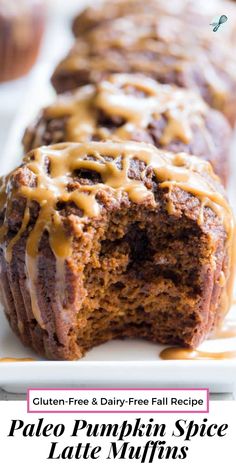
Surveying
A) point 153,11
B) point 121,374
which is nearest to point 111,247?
point 121,374

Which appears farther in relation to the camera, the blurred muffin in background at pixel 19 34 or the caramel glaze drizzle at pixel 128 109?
the blurred muffin in background at pixel 19 34

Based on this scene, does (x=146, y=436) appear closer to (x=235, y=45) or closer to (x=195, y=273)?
(x=195, y=273)

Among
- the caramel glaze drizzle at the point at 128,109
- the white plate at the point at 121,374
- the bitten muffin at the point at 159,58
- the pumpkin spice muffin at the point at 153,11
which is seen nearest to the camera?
the white plate at the point at 121,374

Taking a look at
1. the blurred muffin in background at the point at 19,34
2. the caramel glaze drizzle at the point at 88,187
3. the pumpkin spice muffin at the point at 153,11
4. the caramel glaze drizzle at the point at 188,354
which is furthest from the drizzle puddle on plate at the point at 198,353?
the blurred muffin in background at the point at 19,34

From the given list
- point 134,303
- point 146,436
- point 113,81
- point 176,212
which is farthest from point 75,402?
point 113,81

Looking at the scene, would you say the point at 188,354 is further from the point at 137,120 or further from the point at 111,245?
the point at 137,120

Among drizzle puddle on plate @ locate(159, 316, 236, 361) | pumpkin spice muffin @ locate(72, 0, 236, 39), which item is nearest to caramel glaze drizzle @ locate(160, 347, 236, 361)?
drizzle puddle on plate @ locate(159, 316, 236, 361)

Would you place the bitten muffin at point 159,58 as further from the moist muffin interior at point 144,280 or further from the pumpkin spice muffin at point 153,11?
the moist muffin interior at point 144,280
